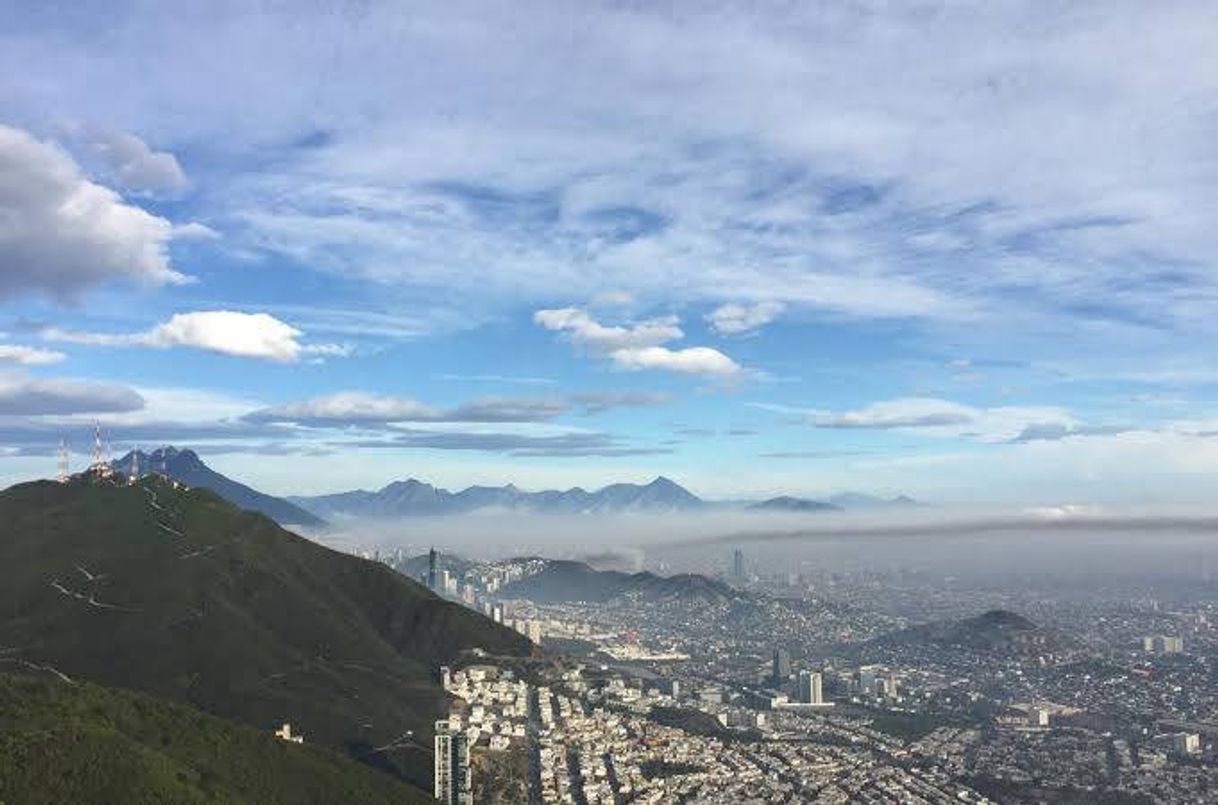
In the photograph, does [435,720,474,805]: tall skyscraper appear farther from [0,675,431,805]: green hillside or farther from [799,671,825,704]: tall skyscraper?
[799,671,825,704]: tall skyscraper

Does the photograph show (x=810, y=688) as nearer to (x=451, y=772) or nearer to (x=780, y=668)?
(x=780, y=668)

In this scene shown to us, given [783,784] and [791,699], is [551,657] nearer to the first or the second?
[791,699]

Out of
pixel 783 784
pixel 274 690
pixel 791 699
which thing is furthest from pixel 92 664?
pixel 791 699

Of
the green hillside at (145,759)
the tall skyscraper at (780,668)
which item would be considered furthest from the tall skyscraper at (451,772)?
the tall skyscraper at (780,668)

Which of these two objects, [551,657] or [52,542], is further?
[551,657]

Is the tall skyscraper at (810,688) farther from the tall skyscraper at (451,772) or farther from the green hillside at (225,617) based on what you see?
the tall skyscraper at (451,772)

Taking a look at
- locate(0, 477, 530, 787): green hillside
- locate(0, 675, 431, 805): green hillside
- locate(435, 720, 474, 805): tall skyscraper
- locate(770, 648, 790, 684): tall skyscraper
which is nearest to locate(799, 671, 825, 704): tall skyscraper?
locate(770, 648, 790, 684): tall skyscraper
